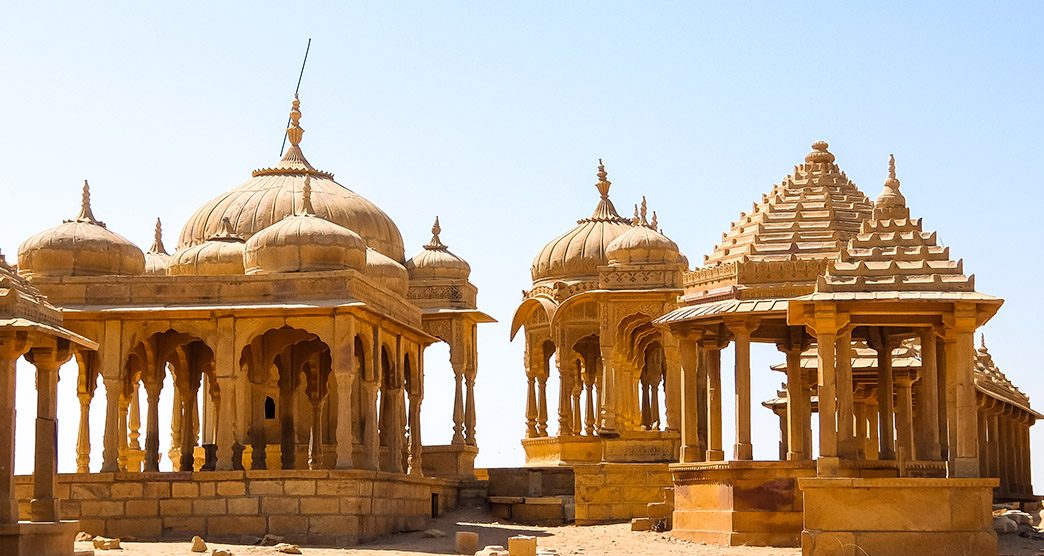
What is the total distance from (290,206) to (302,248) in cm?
867

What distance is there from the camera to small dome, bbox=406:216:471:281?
4609cm

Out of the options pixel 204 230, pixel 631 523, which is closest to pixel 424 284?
pixel 204 230

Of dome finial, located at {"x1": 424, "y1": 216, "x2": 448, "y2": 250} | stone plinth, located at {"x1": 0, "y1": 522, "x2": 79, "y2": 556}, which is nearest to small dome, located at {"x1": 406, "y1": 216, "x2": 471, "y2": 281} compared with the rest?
dome finial, located at {"x1": 424, "y1": 216, "x2": 448, "y2": 250}

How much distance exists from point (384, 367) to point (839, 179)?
11220mm

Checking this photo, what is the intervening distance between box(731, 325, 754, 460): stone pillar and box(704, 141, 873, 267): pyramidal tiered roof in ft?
4.21

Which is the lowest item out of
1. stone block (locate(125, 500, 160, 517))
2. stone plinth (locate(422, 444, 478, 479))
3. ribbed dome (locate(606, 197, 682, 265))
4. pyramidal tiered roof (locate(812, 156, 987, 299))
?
stone block (locate(125, 500, 160, 517))

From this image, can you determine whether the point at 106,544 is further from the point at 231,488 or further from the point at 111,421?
the point at 111,421

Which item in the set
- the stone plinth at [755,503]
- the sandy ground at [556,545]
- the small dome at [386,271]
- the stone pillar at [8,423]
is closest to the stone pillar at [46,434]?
the stone pillar at [8,423]

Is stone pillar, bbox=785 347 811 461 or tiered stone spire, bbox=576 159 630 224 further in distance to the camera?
tiered stone spire, bbox=576 159 630 224

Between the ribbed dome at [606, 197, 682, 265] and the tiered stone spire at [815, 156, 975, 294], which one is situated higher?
the ribbed dome at [606, 197, 682, 265]

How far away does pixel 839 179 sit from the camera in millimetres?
33281

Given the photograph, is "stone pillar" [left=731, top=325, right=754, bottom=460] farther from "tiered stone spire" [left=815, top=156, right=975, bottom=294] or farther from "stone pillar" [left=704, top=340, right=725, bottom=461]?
"tiered stone spire" [left=815, top=156, right=975, bottom=294]

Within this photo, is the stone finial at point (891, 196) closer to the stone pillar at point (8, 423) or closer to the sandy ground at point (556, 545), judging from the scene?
the sandy ground at point (556, 545)

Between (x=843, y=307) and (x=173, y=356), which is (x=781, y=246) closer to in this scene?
(x=843, y=307)
